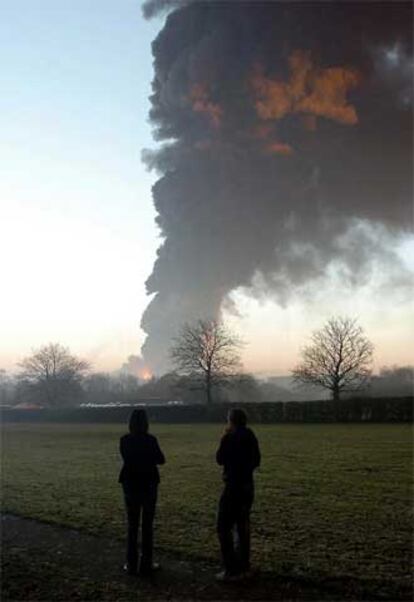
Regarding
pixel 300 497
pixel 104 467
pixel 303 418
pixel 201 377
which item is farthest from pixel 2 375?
pixel 300 497

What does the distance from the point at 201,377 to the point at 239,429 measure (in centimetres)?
7057

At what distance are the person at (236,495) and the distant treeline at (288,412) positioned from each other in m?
43.8

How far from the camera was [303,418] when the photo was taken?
5312 cm

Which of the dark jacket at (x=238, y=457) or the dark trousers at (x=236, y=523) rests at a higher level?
the dark jacket at (x=238, y=457)

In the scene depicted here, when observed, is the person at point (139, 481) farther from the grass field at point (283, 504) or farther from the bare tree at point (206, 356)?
the bare tree at point (206, 356)

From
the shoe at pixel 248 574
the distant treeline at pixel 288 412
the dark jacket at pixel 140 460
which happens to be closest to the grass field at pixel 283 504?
the shoe at pixel 248 574

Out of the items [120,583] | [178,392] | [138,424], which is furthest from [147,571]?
[178,392]

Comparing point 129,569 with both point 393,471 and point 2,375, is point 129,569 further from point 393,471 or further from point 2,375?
point 2,375

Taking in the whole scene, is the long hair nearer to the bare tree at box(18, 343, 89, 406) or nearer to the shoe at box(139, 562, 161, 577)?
the shoe at box(139, 562, 161, 577)

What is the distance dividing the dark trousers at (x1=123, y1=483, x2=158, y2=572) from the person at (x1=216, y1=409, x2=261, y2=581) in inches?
39.2

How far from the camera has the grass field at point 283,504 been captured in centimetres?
891

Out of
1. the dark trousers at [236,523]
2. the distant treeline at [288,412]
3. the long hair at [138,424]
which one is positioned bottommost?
the distant treeline at [288,412]

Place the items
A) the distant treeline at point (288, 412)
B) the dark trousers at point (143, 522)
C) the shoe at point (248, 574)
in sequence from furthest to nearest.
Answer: the distant treeline at point (288, 412) → the dark trousers at point (143, 522) → the shoe at point (248, 574)

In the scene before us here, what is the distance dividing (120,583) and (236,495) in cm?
181
